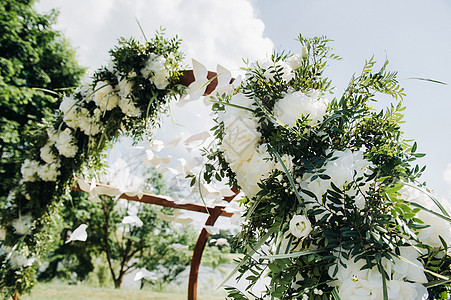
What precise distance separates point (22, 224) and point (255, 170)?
6.25ft

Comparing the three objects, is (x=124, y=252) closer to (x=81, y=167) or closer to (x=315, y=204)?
(x=81, y=167)

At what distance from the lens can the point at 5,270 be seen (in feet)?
6.31

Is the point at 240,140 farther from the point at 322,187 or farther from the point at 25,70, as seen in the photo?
the point at 25,70

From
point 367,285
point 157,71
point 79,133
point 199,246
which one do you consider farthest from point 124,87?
point 367,285

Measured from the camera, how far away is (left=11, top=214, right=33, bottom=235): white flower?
1.97 meters

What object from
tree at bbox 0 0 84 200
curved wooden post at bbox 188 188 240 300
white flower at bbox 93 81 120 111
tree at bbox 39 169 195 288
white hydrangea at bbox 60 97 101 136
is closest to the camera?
white flower at bbox 93 81 120 111

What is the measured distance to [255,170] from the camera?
82cm

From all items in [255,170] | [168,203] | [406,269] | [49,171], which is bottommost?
[406,269]

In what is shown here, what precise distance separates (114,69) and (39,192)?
1039 mm

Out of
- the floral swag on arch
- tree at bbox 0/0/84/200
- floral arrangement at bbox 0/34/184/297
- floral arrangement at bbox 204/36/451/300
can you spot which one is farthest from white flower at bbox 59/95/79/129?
tree at bbox 0/0/84/200

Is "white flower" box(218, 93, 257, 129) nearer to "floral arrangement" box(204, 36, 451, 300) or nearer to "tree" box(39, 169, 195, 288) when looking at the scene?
"floral arrangement" box(204, 36, 451, 300)

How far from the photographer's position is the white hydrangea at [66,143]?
1.90m

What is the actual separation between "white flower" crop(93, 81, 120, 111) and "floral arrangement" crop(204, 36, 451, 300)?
0.97 meters

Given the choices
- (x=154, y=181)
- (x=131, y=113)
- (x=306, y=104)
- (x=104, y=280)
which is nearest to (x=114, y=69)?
(x=131, y=113)
